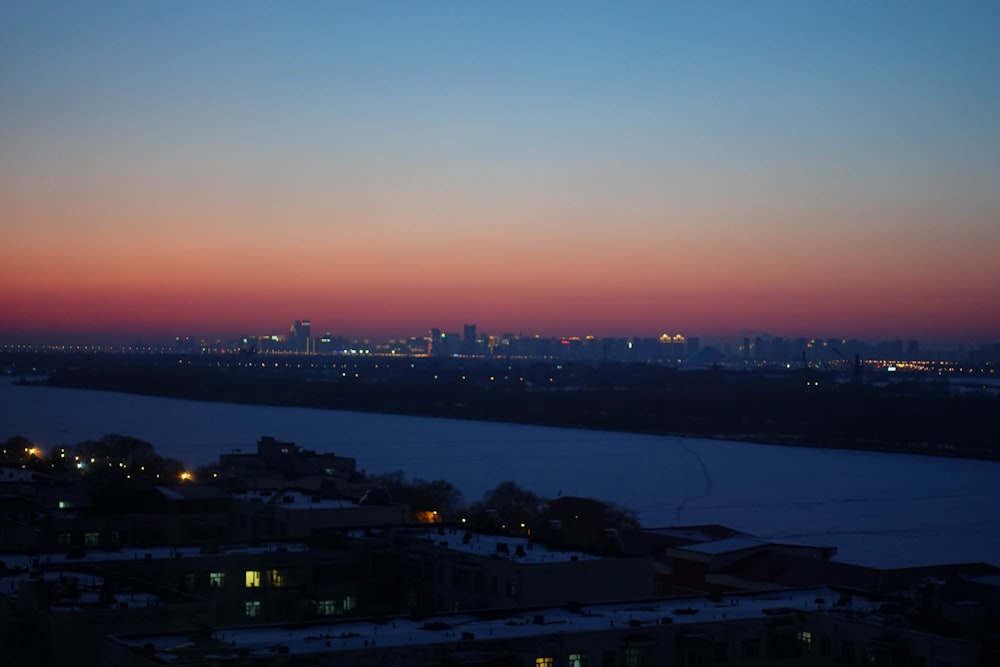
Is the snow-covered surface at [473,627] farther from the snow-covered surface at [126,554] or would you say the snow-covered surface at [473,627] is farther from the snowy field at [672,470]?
the snowy field at [672,470]

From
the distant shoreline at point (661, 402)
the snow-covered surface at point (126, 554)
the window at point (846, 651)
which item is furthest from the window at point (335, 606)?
the distant shoreline at point (661, 402)

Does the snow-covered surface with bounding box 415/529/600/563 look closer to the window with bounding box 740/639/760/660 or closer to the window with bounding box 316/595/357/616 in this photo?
the window with bounding box 316/595/357/616

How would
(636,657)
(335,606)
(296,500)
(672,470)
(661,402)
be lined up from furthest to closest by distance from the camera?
1. (661,402)
2. (672,470)
3. (296,500)
4. (335,606)
5. (636,657)

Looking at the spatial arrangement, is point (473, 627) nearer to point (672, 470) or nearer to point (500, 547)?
point (500, 547)

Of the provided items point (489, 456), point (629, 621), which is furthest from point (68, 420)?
point (629, 621)

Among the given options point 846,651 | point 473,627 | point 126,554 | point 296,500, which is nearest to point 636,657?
point 473,627

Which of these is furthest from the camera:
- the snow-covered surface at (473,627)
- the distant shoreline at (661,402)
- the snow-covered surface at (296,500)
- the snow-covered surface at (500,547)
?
the distant shoreline at (661,402)

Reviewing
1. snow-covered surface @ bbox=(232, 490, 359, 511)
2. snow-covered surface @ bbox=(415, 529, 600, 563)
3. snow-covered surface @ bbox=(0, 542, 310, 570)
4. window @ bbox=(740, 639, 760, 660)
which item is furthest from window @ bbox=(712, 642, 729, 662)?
snow-covered surface @ bbox=(232, 490, 359, 511)
